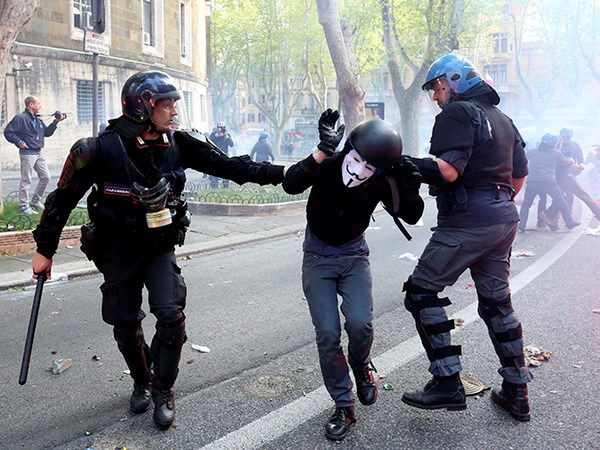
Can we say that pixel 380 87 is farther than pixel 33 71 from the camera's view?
Yes

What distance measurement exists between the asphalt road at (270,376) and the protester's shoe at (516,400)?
6cm

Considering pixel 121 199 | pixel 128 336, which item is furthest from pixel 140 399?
pixel 121 199

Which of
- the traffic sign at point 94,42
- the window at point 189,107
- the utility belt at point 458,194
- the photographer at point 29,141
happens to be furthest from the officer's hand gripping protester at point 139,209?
the window at point 189,107

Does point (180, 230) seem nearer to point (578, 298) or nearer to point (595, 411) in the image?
point (595, 411)

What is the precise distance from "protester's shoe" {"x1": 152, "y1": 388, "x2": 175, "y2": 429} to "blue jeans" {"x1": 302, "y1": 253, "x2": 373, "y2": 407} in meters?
0.86

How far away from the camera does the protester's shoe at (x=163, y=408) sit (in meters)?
3.25

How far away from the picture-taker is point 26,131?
10.3 meters

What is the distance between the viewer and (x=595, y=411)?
3580 millimetres

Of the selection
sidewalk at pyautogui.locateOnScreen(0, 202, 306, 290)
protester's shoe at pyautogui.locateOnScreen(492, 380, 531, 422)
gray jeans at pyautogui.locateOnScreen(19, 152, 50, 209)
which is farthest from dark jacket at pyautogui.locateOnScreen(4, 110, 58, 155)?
protester's shoe at pyautogui.locateOnScreen(492, 380, 531, 422)

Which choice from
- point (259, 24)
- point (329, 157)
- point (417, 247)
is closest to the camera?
point (329, 157)

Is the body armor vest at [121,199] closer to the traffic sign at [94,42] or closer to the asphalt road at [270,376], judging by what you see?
the asphalt road at [270,376]

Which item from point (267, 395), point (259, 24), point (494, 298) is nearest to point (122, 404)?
point (267, 395)

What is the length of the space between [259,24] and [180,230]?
3956 centimetres

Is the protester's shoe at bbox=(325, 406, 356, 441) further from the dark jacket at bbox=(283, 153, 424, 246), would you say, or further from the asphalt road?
the dark jacket at bbox=(283, 153, 424, 246)
